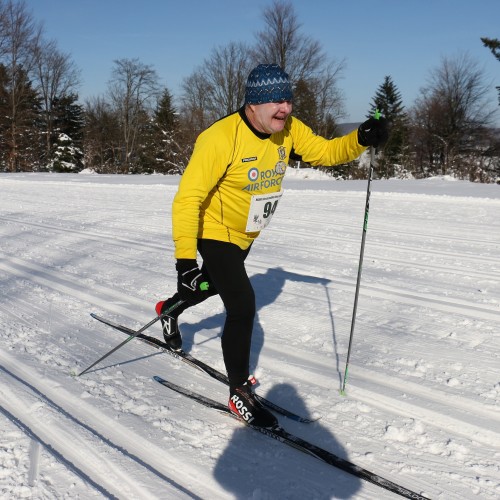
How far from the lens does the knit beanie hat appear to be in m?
2.82

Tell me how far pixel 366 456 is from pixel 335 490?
0.31 m

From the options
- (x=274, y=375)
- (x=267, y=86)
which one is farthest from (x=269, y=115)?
(x=274, y=375)

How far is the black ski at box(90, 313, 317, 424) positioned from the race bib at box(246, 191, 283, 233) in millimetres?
985

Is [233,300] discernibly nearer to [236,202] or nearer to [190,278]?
[190,278]

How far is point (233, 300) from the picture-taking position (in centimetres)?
291

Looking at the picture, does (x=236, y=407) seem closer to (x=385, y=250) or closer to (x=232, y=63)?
(x=385, y=250)

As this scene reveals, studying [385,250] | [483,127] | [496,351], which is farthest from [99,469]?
[483,127]

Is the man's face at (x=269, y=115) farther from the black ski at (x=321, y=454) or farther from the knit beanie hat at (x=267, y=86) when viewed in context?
the black ski at (x=321, y=454)

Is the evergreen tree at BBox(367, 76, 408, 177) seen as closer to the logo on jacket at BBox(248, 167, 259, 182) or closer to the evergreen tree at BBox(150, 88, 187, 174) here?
the evergreen tree at BBox(150, 88, 187, 174)

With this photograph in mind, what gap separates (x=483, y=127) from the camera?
36.9 meters

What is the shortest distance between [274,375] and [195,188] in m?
1.48

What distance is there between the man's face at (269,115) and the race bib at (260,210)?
1.30ft

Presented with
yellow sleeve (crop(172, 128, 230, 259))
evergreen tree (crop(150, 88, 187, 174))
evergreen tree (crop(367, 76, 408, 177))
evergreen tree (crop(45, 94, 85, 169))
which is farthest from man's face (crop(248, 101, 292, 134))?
evergreen tree (crop(45, 94, 85, 169))

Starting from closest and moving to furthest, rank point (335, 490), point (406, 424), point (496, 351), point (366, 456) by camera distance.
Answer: point (335, 490) < point (366, 456) < point (406, 424) < point (496, 351)
